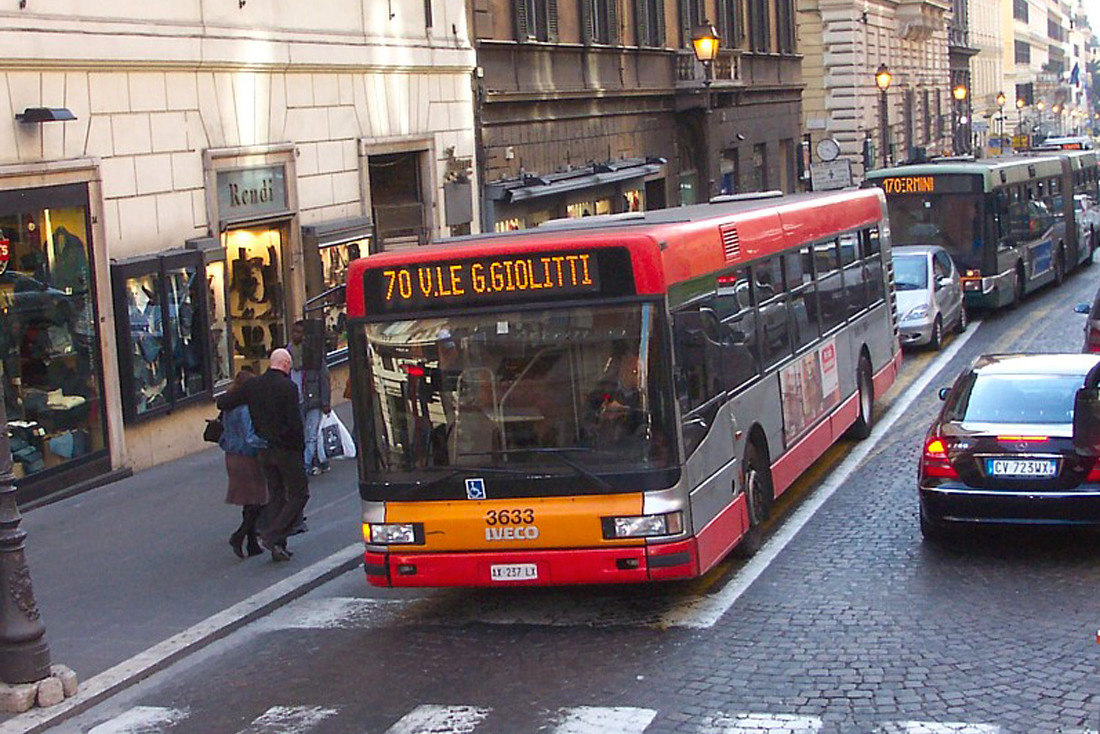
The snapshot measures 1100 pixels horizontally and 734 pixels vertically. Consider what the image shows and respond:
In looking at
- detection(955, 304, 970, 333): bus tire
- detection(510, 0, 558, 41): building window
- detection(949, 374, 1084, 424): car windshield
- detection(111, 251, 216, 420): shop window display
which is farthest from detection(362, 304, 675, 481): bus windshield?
detection(510, 0, 558, 41): building window

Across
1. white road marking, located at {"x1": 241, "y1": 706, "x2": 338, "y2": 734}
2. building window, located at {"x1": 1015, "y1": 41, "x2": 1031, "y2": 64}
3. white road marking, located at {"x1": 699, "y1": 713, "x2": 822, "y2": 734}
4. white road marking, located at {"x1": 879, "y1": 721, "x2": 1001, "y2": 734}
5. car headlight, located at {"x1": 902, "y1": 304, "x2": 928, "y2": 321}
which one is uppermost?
building window, located at {"x1": 1015, "y1": 41, "x2": 1031, "y2": 64}

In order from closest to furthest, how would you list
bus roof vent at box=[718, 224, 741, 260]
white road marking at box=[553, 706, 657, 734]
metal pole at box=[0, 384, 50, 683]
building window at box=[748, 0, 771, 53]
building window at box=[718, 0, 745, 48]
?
white road marking at box=[553, 706, 657, 734] → metal pole at box=[0, 384, 50, 683] → bus roof vent at box=[718, 224, 741, 260] → building window at box=[718, 0, 745, 48] → building window at box=[748, 0, 771, 53]

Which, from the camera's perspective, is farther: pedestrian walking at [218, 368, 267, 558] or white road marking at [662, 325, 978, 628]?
pedestrian walking at [218, 368, 267, 558]

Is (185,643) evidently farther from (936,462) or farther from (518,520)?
(936,462)

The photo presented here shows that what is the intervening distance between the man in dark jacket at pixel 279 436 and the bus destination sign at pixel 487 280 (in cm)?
252

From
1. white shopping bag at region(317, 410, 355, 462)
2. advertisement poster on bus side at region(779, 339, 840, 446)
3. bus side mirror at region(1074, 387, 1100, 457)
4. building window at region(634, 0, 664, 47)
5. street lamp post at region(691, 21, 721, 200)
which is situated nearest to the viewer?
bus side mirror at region(1074, 387, 1100, 457)

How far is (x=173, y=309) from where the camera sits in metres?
19.3

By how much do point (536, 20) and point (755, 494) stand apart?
19.2 meters

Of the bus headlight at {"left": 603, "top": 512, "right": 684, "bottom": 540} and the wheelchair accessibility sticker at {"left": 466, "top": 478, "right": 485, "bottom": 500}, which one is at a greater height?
the wheelchair accessibility sticker at {"left": 466, "top": 478, "right": 485, "bottom": 500}

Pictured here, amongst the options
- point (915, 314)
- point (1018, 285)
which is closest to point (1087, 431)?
point (915, 314)

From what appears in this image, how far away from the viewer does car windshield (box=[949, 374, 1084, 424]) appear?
42.0 feet

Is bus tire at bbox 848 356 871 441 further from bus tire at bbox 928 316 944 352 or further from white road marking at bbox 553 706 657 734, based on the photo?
white road marking at bbox 553 706 657 734

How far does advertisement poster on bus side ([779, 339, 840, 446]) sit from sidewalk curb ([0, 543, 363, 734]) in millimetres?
3968

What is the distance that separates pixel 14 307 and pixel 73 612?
502 cm
